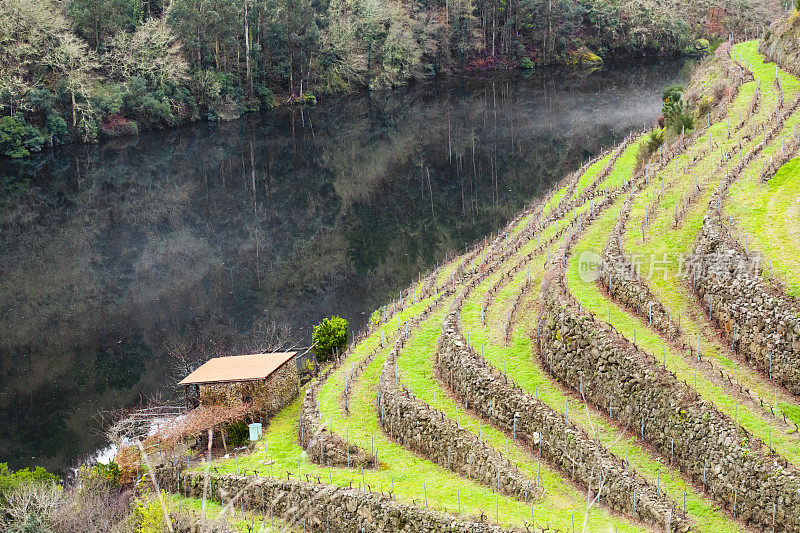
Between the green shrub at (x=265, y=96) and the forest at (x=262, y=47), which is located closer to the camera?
the forest at (x=262, y=47)

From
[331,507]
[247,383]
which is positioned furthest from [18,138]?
[331,507]

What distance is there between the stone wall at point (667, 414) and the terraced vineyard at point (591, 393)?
64 mm

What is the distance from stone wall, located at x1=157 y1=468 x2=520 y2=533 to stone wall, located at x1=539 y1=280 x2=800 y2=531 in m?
7.42

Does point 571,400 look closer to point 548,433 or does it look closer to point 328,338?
point 548,433

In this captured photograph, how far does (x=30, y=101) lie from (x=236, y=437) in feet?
267

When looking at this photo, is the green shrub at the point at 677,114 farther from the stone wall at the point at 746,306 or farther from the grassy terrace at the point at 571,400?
the stone wall at the point at 746,306

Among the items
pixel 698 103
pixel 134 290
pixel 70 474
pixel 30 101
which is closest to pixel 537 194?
pixel 698 103

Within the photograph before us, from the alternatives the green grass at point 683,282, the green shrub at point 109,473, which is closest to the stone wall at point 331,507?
the green shrub at point 109,473

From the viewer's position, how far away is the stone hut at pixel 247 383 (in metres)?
43.5

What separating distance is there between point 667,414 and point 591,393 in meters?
3.99

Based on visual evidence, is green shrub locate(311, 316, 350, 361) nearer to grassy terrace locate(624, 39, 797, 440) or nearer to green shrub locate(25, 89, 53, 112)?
grassy terrace locate(624, 39, 797, 440)

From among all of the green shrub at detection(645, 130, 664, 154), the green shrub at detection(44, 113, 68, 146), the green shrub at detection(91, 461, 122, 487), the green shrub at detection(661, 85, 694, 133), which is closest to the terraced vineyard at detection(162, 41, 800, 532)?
the green shrub at detection(91, 461, 122, 487)

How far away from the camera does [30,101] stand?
10944 centimetres

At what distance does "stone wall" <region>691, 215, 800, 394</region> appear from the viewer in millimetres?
33031
